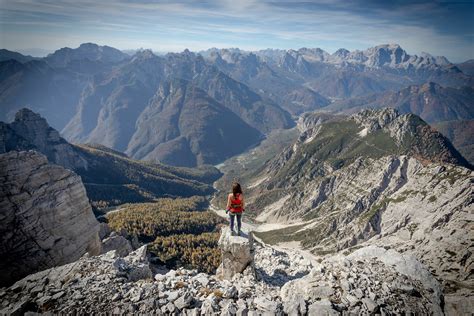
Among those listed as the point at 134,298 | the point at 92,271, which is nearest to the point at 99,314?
the point at 134,298

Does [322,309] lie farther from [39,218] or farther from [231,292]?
[39,218]

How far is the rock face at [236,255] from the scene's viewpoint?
3503 centimetres

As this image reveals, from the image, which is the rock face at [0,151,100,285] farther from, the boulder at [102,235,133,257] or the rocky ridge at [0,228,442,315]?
the rocky ridge at [0,228,442,315]

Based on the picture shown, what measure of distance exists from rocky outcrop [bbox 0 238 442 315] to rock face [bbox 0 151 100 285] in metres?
15.6

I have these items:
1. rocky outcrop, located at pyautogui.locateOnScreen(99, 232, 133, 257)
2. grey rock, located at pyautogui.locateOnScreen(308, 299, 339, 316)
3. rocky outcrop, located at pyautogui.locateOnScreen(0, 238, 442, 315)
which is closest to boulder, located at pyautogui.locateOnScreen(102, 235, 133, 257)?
rocky outcrop, located at pyautogui.locateOnScreen(99, 232, 133, 257)

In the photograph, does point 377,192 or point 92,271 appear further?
point 377,192

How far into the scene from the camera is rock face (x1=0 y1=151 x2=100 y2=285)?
45.1 metres

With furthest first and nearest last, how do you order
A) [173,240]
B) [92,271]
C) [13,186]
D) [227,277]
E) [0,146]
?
[0,146], [173,240], [13,186], [227,277], [92,271]

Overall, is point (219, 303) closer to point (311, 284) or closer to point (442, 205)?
point (311, 284)

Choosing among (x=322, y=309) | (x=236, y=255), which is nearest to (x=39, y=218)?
(x=236, y=255)

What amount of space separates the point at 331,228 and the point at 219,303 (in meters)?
169

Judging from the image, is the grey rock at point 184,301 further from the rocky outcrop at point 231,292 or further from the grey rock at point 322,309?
the grey rock at point 322,309

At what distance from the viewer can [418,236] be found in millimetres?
111188

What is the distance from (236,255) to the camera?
35.2 meters
